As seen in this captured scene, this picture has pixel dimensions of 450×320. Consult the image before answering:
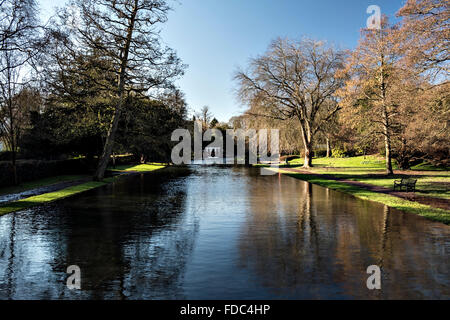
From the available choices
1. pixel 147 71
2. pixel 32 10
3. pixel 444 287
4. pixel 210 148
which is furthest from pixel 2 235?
pixel 210 148

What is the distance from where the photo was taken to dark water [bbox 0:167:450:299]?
5.67 metres

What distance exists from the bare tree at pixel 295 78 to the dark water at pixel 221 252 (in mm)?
28034

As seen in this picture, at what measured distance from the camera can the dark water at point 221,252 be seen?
18.6 feet

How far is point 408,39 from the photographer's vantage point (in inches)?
745

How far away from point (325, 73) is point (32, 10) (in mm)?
32227

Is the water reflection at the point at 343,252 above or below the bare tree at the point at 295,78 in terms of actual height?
below

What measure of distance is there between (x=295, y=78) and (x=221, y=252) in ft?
118

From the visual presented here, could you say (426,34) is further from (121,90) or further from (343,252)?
(121,90)

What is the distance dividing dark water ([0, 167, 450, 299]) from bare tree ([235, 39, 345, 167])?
92.0 ft

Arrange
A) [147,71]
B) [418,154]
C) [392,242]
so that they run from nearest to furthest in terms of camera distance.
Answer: [392,242]
[147,71]
[418,154]

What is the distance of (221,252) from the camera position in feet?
25.6

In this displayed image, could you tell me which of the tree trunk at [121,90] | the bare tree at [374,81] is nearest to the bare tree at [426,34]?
the bare tree at [374,81]

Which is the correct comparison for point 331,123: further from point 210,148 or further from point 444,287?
point 210,148

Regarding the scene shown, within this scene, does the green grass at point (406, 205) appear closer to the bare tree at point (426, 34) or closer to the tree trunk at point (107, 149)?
the bare tree at point (426, 34)
